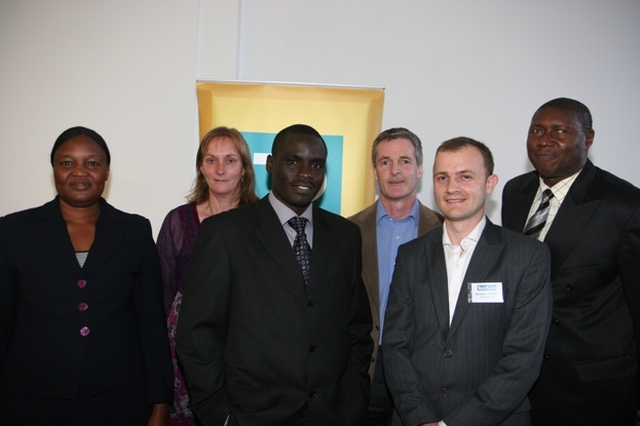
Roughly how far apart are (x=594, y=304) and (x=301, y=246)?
138cm

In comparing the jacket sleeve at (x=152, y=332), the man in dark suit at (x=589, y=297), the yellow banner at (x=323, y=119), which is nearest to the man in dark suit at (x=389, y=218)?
the man in dark suit at (x=589, y=297)

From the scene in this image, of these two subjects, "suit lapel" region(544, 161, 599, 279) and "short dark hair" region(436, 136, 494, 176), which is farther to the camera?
"suit lapel" region(544, 161, 599, 279)

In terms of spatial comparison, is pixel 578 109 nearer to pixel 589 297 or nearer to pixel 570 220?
pixel 570 220

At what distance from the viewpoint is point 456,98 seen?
4.61m

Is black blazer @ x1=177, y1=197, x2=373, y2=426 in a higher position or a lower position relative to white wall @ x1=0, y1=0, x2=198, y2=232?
lower

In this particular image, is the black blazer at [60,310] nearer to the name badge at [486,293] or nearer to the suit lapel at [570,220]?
the name badge at [486,293]

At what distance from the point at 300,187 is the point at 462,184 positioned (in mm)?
701

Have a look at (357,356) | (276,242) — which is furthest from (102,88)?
(357,356)

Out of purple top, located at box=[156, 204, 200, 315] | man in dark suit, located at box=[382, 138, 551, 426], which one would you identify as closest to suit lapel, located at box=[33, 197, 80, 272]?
purple top, located at box=[156, 204, 200, 315]

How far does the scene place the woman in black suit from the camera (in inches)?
91.6

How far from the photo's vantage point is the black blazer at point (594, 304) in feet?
8.13

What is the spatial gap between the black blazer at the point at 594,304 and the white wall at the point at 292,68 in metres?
2.13

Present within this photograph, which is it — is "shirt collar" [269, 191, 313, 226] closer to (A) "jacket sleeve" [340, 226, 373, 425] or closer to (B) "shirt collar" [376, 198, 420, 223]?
(A) "jacket sleeve" [340, 226, 373, 425]

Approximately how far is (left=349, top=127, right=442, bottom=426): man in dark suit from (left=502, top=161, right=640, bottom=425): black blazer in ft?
2.58
